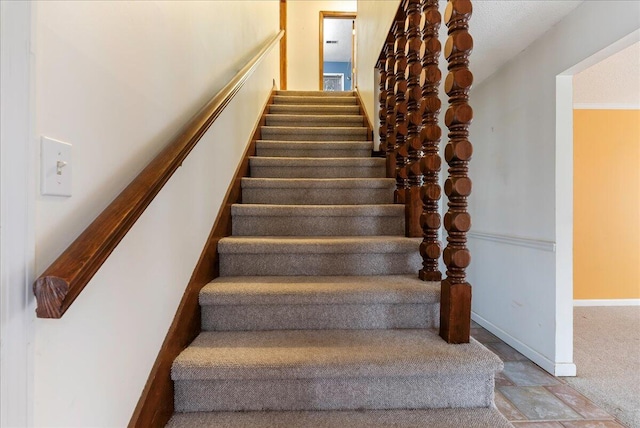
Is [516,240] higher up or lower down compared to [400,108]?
lower down

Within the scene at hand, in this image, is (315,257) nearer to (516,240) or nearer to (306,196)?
(306,196)

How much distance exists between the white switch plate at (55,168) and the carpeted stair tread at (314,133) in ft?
7.55

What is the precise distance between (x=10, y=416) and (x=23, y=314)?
0.17 m

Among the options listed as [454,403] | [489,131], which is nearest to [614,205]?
[489,131]

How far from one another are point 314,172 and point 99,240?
181 centimetres

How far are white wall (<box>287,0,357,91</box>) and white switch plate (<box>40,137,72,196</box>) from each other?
560 cm

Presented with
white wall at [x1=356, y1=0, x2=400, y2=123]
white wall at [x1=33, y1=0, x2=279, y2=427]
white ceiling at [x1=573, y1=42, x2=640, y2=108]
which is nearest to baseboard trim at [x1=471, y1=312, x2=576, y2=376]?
white wall at [x1=356, y1=0, x2=400, y2=123]

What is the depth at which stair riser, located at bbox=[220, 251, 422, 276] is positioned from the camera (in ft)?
5.36

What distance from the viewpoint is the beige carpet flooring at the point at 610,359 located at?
188 cm

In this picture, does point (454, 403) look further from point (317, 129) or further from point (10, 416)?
point (317, 129)

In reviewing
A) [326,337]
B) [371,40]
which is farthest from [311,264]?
[371,40]

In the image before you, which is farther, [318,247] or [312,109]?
[312,109]

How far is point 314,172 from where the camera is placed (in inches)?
94.1

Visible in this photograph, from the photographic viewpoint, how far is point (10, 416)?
558 mm
